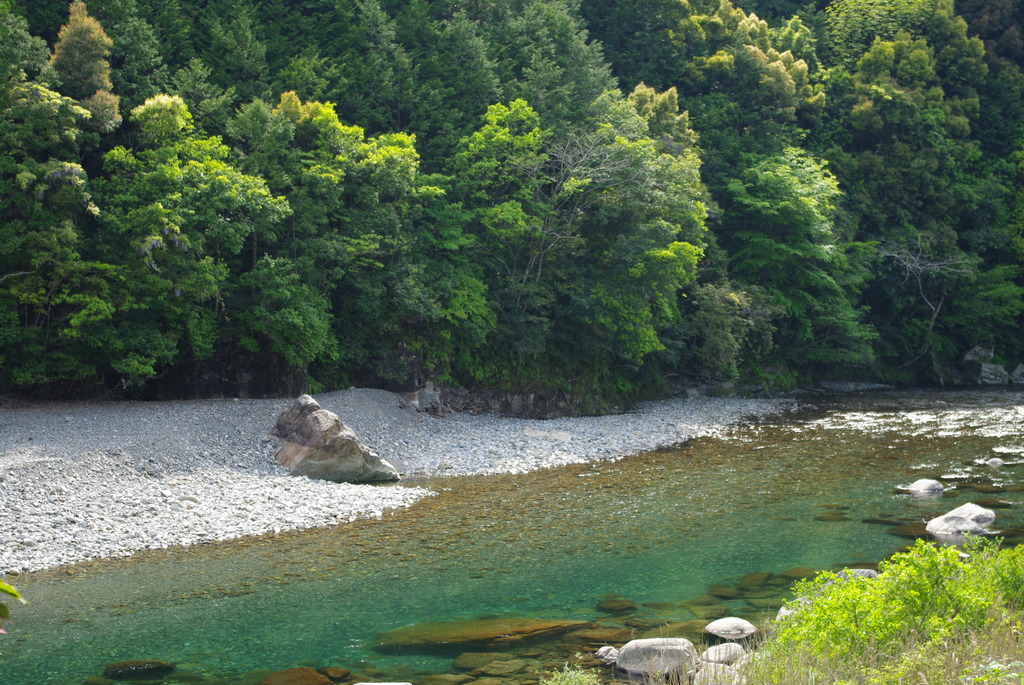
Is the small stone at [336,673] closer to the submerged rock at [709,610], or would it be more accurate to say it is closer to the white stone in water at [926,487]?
the submerged rock at [709,610]

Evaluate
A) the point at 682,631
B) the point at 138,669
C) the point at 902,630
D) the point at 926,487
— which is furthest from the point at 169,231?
the point at 902,630

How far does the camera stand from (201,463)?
18.4m

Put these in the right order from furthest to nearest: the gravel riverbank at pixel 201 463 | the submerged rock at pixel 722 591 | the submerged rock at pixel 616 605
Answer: the gravel riverbank at pixel 201 463, the submerged rock at pixel 722 591, the submerged rock at pixel 616 605

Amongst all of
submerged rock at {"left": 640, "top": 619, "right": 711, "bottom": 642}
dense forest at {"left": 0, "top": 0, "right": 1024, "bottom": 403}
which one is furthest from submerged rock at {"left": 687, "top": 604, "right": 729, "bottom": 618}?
dense forest at {"left": 0, "top": 0, "right": 1024, "bottom": 403}

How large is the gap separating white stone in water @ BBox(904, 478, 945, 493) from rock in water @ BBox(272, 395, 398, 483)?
11.4 meters

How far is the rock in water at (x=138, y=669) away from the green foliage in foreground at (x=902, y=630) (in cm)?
624

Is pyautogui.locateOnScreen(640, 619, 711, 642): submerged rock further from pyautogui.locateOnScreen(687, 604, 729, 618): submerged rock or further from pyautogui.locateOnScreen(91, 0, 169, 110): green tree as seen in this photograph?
pyautogui.locateOnScreen(91, 0, 169, 110): green tree

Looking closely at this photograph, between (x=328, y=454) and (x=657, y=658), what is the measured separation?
11.9 meters

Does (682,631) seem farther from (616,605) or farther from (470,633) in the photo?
(470,633)

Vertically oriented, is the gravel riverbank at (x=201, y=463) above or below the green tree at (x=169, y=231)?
below

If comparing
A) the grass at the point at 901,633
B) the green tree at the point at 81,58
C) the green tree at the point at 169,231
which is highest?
the green tree at the point at 81,58

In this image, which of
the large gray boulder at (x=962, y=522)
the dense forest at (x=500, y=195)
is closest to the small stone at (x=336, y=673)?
the large gray boulder at (x=962, y=522)

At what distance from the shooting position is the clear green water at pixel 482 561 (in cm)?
993

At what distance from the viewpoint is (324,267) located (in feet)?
85.2
